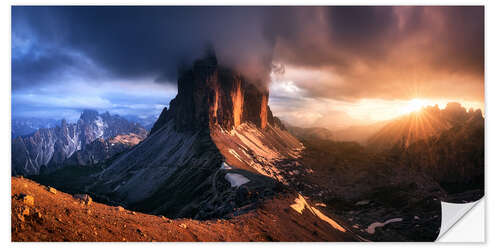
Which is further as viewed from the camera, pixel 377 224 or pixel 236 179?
pixel 236 179

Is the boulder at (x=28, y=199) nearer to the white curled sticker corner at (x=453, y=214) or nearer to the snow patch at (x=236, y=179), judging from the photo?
the white curled sticker corner at (x=453, y=214)

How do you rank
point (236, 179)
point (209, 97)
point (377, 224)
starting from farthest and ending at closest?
point (209, 97)
point (236, 179)
point (377, 224)

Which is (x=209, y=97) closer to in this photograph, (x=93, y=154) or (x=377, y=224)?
(x=377, y=224)

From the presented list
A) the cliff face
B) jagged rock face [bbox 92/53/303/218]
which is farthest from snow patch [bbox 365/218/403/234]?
the cliff face

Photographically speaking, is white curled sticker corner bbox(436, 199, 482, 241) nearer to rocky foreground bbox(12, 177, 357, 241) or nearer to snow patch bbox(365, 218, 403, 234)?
rocky foreground bbox(12, 177, 357, 241)

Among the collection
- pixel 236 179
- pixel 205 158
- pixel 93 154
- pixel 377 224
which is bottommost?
pixel 93 154

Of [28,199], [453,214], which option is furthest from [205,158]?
[28,199]
